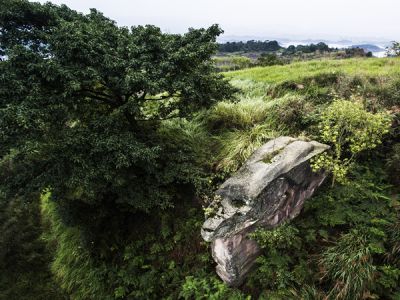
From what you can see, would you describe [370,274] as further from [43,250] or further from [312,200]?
[43,250]

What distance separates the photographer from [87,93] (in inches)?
229

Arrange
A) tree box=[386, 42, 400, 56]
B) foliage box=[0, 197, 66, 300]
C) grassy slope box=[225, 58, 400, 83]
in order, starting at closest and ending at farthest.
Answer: foliage box=[0, 197, 66, 300] < grassy slope box=[225, 58, 400, 83] < tree box=[386, 42, 400, 56]

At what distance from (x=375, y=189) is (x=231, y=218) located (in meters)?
2.77

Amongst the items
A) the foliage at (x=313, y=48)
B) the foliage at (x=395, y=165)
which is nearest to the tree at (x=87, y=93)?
the foliage at (x=395, y=165)

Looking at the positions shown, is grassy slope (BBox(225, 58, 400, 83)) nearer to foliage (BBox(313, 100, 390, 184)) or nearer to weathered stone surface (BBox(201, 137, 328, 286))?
foliage (BBox(313, 100, 390, 184))

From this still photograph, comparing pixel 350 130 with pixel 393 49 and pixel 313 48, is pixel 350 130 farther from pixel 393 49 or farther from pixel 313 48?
pixel 313 48

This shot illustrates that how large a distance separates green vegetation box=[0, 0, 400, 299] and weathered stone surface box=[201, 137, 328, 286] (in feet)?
0.75

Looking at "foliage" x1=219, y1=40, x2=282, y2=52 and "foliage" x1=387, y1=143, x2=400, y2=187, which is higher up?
"foliage" x1=387, y1=143, x2=400, y2=187

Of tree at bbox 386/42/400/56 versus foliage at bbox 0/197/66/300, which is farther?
tree at bbox 386/42/400/56

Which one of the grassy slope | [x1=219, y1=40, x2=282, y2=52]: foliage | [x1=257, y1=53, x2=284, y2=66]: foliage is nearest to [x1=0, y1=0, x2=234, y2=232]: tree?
the grassy slope

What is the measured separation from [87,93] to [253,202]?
12.1 ft

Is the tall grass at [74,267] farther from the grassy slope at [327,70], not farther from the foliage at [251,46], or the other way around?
the foliage at [251,46]

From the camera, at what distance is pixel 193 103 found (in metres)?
5.99

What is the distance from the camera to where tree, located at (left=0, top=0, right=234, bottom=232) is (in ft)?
15.4
